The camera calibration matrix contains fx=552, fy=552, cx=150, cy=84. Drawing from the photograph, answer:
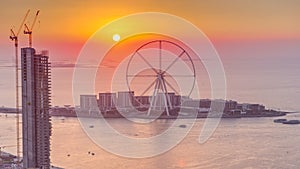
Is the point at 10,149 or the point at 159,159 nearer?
the point at 159,159

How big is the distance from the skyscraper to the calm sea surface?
101 cm

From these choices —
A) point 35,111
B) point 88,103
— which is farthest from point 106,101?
point 35,111

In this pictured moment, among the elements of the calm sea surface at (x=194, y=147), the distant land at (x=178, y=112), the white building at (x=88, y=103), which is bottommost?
the calm sea surface at (x=194, y=147)

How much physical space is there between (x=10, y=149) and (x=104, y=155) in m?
1.04

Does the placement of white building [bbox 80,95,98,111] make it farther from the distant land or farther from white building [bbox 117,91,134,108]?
white building [bbox 117,91,134,108]

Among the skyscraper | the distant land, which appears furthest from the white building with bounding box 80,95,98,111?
the skyscraper

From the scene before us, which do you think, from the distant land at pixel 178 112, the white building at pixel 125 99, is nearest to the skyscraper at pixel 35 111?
the distant land at pixel 178 112

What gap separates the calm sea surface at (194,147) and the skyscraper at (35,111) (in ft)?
3.32

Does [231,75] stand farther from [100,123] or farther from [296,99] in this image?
[100,123]

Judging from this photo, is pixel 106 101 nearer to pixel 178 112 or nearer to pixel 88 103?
pixel 88 103

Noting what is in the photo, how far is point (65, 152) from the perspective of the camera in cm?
546

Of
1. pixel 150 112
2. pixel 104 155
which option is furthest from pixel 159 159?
pixel 150 112

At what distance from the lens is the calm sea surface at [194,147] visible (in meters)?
4.94

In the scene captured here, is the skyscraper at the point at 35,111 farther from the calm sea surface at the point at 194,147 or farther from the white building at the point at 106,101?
the white building at the point at 106,101
